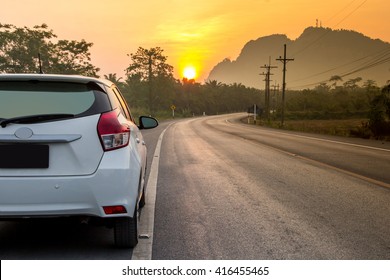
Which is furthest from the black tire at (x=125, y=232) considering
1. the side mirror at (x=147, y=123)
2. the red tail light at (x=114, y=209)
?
the side mirror at (x=147, y=123)

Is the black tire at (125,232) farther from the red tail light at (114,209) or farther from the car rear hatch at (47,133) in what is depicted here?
the car rear hatch at (47,133)

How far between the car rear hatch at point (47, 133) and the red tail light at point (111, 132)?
0.16 ft

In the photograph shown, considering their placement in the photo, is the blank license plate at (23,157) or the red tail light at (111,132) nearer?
the blank license plate at (23,157)

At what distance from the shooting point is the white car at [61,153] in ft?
12.3

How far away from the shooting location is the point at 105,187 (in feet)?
12.7

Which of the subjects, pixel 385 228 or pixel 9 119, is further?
pixel 385 228

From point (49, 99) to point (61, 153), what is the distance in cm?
50

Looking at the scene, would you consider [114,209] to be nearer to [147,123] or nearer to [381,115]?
[147,123]

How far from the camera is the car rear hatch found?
148 inches

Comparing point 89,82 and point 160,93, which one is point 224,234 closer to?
point 89,82

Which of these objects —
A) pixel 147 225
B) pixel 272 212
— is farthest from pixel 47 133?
pixel 272 212

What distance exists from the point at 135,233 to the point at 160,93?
93.9 meters

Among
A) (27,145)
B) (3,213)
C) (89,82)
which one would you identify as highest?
(89,82)
